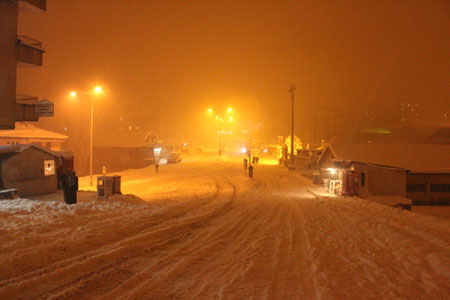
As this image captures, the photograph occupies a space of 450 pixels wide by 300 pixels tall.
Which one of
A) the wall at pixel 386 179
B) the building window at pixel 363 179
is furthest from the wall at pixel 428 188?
the building window at pixel 363 179

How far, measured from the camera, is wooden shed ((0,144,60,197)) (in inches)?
638

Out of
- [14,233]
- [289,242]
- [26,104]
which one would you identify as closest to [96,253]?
[14,233]

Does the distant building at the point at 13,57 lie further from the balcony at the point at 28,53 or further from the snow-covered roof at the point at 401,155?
the snow-covered roof at the point at 401,155

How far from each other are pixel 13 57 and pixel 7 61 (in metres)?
0.51

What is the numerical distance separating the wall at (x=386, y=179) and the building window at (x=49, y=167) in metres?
20.0

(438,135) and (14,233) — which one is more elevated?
(438,135)

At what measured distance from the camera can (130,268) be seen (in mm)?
5879

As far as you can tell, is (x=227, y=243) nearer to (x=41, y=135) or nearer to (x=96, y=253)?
(x=96, y=253)

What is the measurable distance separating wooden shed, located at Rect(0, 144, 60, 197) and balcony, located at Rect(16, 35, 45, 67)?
499 cm

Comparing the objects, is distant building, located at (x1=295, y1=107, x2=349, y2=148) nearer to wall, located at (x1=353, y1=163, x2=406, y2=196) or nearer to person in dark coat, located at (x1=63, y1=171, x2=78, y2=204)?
wall, located at (x1=353, y1=163, x2=406, y2=196)

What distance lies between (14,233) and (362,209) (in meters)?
12.2

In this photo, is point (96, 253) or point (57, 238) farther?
point (57, 238)

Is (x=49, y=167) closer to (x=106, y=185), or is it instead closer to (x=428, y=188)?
(x=106, y=185)

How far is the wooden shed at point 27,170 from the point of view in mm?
16203
